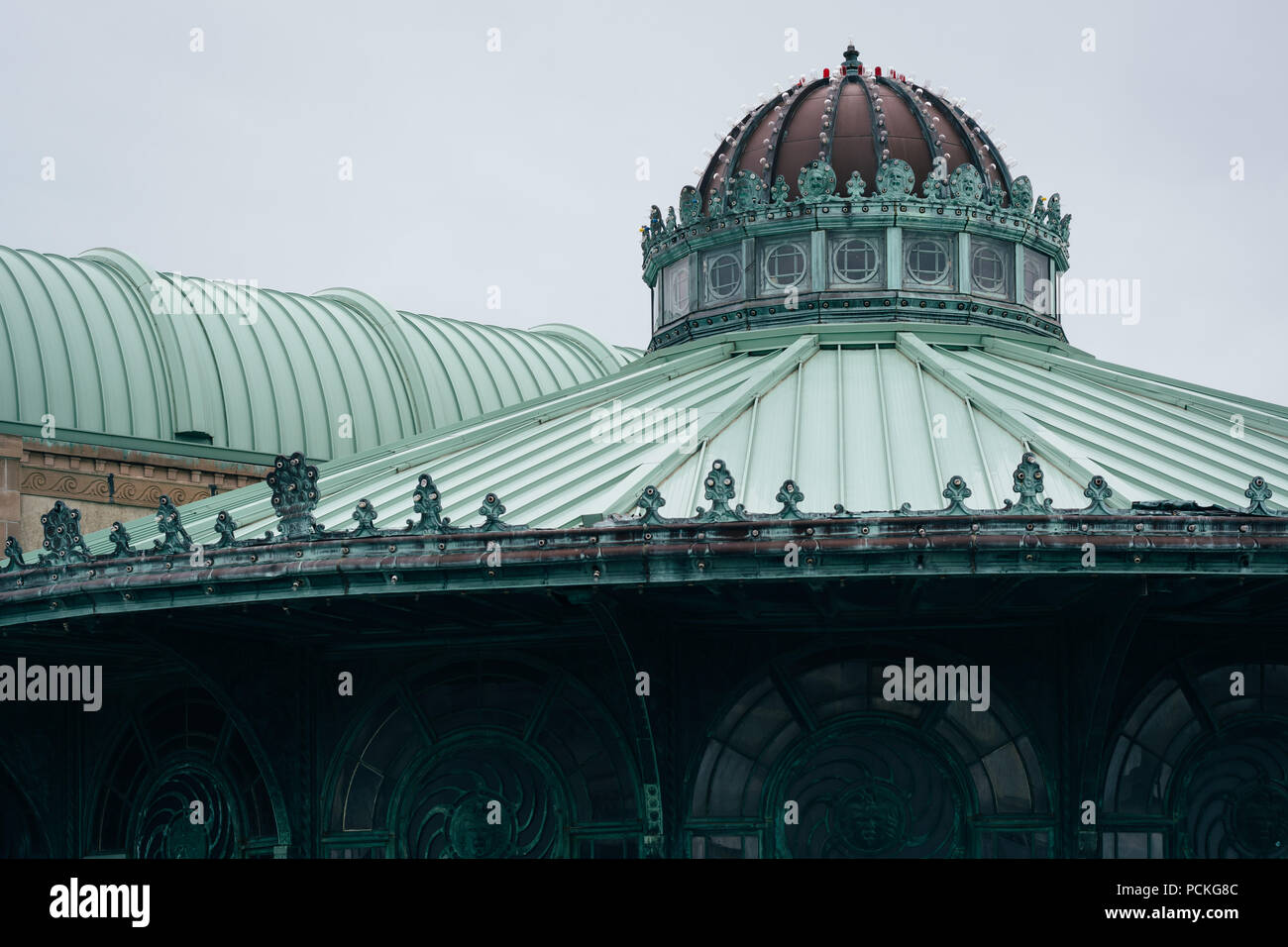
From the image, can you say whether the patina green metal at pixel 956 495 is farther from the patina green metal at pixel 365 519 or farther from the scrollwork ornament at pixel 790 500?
the patina green metal at pixel 365 519

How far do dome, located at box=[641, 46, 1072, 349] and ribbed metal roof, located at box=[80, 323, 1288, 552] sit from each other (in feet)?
2.89

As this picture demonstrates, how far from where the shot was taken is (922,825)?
23891mm

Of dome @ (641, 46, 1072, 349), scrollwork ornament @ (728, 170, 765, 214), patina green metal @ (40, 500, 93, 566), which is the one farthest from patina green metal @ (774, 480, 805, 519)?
scrollwork ornament @ (728, 170, 765, 214)

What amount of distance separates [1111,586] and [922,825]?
3751 millimetres

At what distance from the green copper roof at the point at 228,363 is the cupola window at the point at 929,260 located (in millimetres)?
15500

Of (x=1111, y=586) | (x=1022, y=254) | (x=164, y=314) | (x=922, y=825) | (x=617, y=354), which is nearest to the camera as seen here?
(x=1111, y=586)

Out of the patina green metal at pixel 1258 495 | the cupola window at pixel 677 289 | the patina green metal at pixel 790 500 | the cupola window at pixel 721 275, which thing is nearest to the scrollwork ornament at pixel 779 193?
the cupola window at pixel 721 275

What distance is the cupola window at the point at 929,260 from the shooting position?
99.5 ft

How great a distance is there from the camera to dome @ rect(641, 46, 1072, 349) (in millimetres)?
30188

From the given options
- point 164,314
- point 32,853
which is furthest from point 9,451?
point 32,853

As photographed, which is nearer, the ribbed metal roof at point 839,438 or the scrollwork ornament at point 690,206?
the ribbed metal roof at point 839,438

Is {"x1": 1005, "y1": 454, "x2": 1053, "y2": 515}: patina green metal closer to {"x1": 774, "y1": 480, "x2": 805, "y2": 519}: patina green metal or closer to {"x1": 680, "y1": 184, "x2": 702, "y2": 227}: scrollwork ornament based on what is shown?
{"x1": 774, "y1": 480, "x2": 805, "y2": 519}: patina green metal
